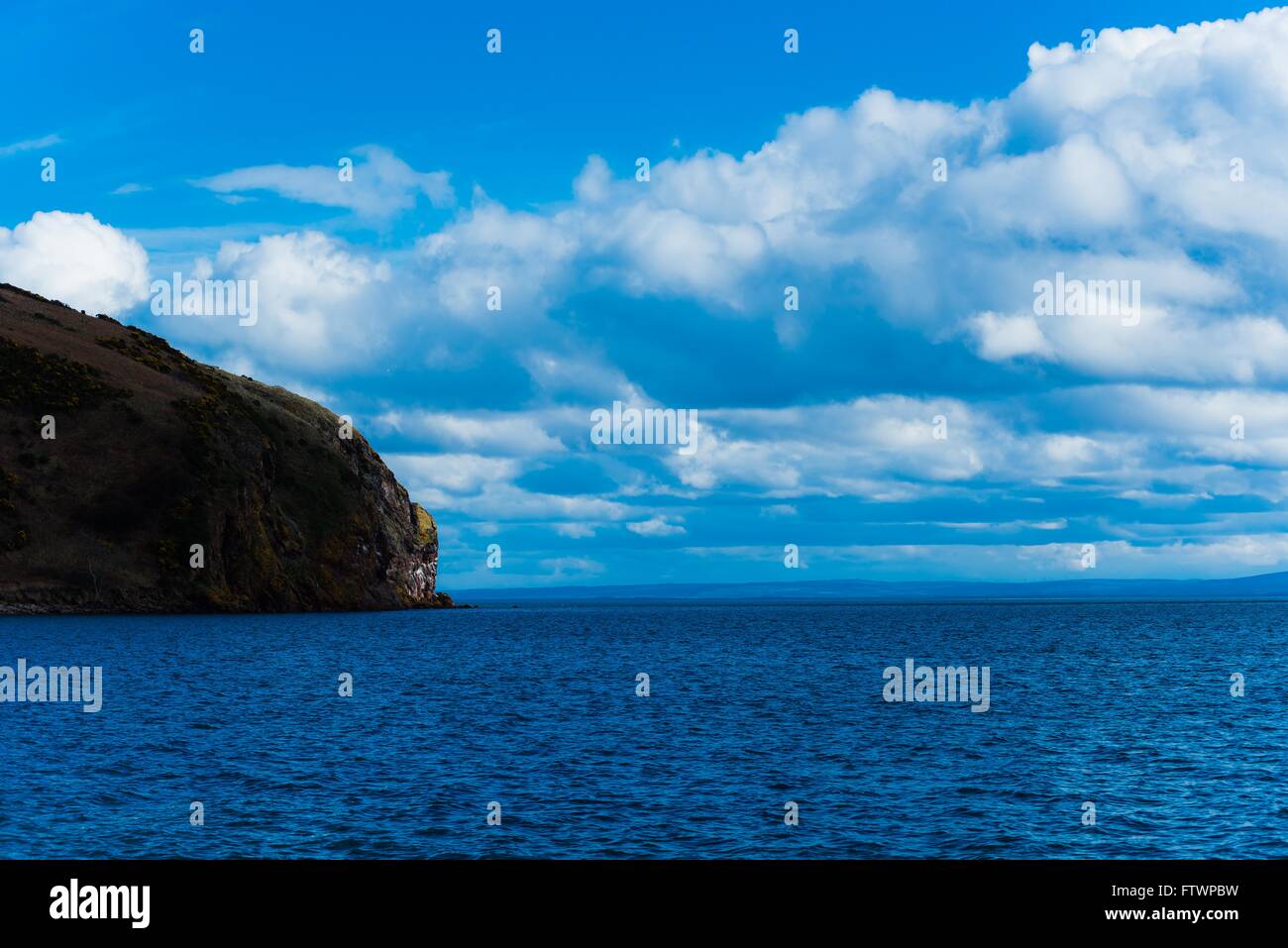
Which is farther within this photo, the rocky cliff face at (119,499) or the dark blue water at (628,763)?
the rocky cliff face at (119,499)

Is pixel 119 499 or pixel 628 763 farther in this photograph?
pixel 119 499

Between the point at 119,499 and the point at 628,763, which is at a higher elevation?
the point at 119,499

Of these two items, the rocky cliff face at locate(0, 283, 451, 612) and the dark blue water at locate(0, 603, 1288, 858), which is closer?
the dark blue water at locate(0, 603, 1288, 858)

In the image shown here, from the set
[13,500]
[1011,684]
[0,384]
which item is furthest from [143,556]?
[1011,684]

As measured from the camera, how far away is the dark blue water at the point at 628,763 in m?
33.9

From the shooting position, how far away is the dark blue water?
3388 centimetres

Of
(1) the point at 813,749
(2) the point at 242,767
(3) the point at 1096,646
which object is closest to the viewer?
(2) the point at 242,767

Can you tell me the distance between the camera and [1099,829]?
1396 inches

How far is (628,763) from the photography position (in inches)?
1885

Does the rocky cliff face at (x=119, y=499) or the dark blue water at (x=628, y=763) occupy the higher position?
the rocky cliff face at (x=119, y=499)

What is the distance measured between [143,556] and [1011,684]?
134 metres

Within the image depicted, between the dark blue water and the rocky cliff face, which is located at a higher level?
the rocky cliff face
